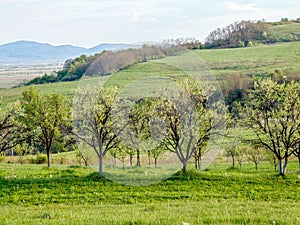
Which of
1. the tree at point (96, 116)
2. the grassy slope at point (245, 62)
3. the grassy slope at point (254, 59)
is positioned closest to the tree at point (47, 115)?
the tree at point (96, 116)

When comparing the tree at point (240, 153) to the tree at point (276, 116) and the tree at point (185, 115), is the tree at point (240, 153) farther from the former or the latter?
the tree at point (185, 115)

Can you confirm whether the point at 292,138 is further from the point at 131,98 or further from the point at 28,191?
the point at 28,191

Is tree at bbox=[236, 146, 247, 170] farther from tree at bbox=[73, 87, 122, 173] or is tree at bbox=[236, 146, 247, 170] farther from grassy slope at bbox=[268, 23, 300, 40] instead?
grassy slope at bbox=[268, 23, 300, 40]

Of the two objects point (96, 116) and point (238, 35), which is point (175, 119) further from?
point (238, 35)

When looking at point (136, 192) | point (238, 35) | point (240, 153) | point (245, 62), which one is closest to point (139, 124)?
point (136, 192)

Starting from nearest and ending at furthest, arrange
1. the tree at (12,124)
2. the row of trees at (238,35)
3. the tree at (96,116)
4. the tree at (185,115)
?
the tree at (185,115) → the tree at (96,116) → the tree at (12,124) → the row of trees at (238,35)

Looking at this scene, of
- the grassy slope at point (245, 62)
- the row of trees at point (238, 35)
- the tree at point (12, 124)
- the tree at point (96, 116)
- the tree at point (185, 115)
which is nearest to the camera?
the tree at point (185, 115)

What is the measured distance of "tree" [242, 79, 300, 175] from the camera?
29266 millimetres

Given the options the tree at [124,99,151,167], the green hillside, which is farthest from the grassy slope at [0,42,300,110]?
the tree at [124,99,151,167]

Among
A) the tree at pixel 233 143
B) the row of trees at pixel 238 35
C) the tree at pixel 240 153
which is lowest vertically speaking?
the tree at pixel 240 153

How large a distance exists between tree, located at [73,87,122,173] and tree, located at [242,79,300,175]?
9770 mm

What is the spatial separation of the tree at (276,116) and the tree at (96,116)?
32.1 ft

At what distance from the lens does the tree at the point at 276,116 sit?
29.3m

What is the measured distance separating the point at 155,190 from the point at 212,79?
29.8 ft
